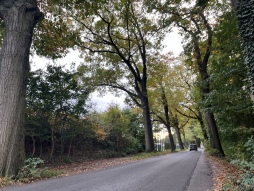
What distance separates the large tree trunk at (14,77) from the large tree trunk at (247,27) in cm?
667

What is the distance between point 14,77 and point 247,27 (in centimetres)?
687

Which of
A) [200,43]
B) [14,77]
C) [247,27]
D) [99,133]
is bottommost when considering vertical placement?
[99,133]

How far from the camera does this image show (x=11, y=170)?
576 centimetres

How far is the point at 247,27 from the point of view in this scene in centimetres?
486

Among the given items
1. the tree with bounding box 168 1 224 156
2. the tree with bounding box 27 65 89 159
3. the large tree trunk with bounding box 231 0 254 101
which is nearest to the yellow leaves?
the tree with bounding box 27 65 89 159

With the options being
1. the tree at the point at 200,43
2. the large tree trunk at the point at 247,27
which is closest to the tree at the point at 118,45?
the tree at the point at 200,43

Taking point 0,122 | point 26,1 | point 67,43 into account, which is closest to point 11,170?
point 0,122

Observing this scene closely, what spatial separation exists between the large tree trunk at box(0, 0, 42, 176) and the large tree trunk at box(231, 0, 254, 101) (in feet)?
21.9

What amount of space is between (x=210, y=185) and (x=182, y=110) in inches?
1074

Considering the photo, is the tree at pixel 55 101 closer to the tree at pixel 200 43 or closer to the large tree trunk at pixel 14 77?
the large tree trunk at pixel 14 77

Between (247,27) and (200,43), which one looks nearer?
(247,27)

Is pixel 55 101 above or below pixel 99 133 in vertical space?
above

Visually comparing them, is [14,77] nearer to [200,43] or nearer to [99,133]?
[99,133]

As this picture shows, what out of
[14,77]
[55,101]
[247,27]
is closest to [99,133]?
[55,101]
